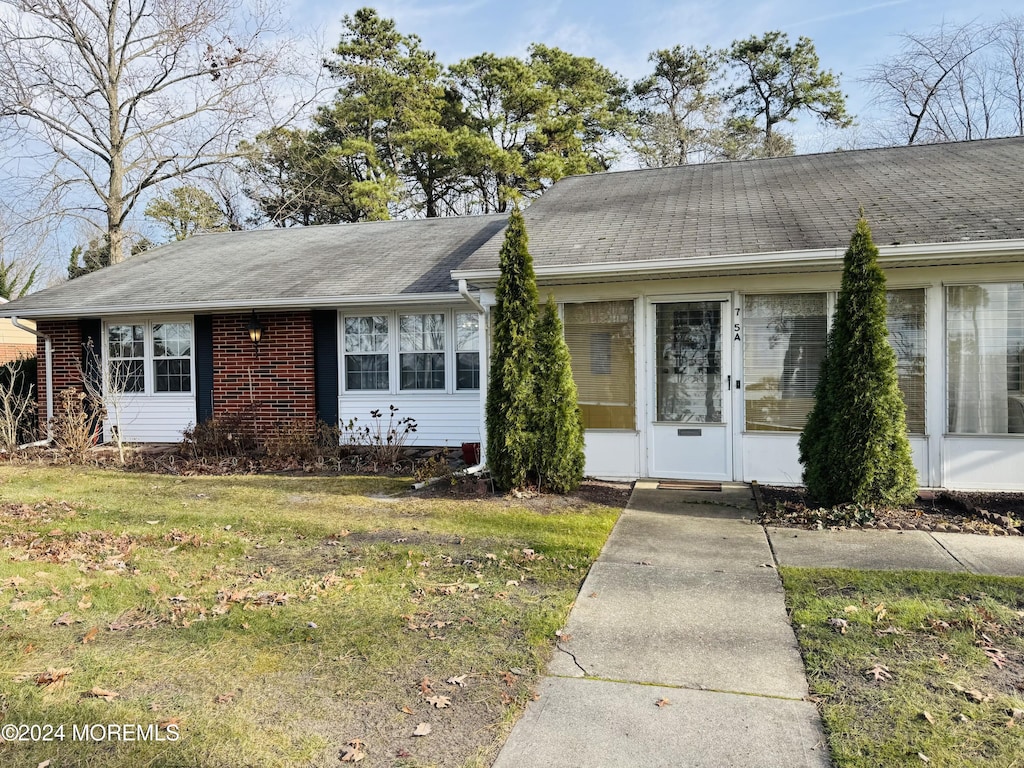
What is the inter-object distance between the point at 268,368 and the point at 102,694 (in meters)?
8.21

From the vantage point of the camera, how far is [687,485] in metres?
7.40

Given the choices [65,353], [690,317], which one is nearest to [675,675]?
[690,317]

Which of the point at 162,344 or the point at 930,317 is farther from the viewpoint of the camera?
the point at 162,344

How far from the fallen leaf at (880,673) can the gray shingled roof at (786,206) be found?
179 inches

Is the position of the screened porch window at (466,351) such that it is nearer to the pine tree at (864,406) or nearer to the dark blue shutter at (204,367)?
the dark blue shutter at (204,367)

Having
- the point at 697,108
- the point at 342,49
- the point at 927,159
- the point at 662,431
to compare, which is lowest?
the point at 662,431

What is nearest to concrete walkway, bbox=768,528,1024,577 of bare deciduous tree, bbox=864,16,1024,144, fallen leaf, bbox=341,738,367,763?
fallen leaf, bbox=341,738,367,763

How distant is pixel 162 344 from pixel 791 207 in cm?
1027

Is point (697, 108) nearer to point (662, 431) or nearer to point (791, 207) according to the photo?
A: point (791, 207)

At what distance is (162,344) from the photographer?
11516 mm

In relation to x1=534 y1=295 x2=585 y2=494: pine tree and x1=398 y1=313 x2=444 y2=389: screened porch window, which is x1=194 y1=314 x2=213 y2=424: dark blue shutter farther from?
x1=534 y1=295 x2=585 y2=494: pine tree

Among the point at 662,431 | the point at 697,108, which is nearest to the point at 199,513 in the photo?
the point at 662,431

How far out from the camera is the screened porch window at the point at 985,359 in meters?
6.58

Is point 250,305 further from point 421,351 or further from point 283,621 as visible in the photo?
point 283,621
